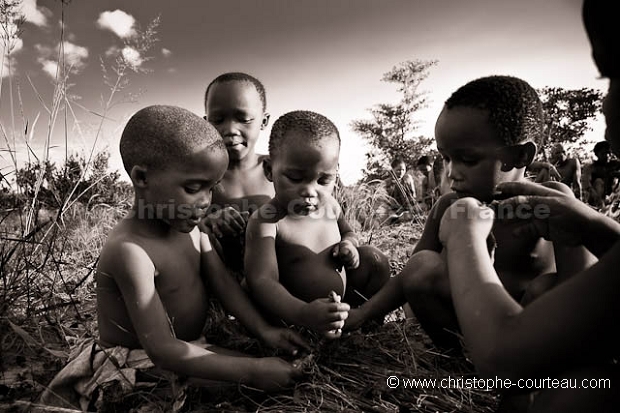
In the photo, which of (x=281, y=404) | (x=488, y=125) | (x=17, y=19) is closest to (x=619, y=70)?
(x=488, y=125)

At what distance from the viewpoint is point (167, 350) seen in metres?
1.57

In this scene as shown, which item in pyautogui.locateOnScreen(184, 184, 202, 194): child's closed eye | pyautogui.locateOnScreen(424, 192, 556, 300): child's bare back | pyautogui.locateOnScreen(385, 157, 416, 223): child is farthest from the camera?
→ pyautogui.locateOnScreen(385, 157, 416, 223): child

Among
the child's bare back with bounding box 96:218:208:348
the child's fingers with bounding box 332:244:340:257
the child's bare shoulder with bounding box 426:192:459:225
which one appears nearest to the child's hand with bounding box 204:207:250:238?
the child's bare back with bounding box 96:218:208:348

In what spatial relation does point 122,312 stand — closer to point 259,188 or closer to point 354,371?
point 354,371

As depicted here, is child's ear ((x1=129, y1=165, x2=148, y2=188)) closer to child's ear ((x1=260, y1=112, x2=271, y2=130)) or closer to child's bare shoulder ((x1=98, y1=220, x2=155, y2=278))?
child's bare shoulder ((x1=98, y1=220, x2=155, y2=278))

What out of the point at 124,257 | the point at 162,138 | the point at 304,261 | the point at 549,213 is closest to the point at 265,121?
the point at 304,261

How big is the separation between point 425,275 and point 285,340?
2.14ft

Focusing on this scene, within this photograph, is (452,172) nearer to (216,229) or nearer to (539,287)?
(539,287)

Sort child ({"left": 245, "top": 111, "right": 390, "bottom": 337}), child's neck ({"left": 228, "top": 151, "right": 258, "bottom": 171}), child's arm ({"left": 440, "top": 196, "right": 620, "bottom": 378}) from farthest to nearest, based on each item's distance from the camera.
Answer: child's neck ({"left": 228, "top": 151, "right": 258, "bottom": 171})
child ({"left": 245, "top": 111, "right": 390, "bottom": 337})
child's arm ({"left": 440, "top": 196, "right": 620, "bottom": 378})

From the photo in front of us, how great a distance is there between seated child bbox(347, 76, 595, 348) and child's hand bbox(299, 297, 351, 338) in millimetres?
299

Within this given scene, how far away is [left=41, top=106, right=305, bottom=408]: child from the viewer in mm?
1586

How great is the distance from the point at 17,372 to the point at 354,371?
4.99ft

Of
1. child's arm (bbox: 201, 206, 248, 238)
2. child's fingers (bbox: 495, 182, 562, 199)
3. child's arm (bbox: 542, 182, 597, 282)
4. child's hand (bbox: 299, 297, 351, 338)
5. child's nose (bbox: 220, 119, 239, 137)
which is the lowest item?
child's hand (bbox: 299, 297, 351, 338)

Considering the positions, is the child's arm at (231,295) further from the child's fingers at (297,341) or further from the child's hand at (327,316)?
the child's hand at (327,316)
